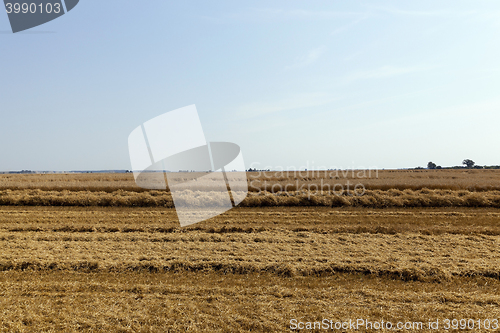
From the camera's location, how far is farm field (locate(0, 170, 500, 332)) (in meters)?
A: 5.04

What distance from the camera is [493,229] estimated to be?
11445 millimetres

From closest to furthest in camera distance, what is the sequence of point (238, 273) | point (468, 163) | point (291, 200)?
point (238, 273) → point (291, 200) → point (468, 163)

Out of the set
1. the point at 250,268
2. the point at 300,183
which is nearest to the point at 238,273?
the point at 250,268

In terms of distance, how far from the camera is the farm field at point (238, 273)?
504 cm

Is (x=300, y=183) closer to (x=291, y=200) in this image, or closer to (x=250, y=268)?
(x=291, y=200)

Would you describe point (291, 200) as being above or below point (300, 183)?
above

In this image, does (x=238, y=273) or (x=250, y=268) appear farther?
(x=250, y=268)

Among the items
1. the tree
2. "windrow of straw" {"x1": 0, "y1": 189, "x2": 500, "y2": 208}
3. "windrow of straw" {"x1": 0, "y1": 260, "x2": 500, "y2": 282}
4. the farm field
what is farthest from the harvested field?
the tree

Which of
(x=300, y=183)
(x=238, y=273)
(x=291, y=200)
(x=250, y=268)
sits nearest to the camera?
(x=238, y=273)

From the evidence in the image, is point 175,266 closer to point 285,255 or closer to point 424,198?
point 285,255

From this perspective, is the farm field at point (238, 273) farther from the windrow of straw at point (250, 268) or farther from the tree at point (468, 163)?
the tree at point (468, 163)

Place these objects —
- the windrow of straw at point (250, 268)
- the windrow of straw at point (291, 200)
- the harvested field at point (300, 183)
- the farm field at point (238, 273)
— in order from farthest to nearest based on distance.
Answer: the harvested field at point (300, 183)
the windrow of straw at point (291, 200)
the windrow of straw at point (250, 268)
the farm field at point (238, 273)

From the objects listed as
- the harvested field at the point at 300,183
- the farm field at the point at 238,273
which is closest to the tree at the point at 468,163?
the harvested field at the point at 300,183

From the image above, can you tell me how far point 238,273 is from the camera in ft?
23.2
